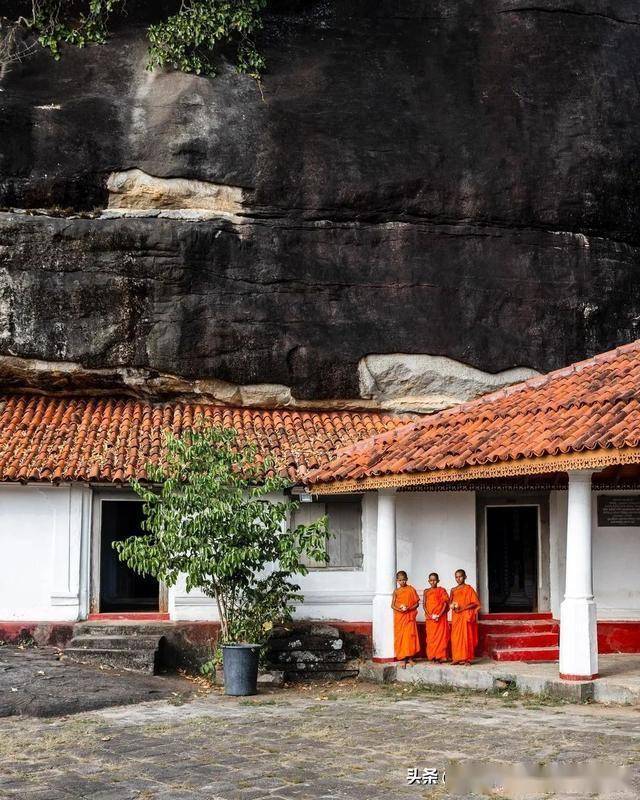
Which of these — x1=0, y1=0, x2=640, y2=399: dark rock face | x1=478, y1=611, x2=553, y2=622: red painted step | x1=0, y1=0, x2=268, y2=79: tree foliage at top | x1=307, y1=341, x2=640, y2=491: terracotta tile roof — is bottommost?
x1=478, y1=611, x2=553, y2=622: red painted step

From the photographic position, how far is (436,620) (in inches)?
564

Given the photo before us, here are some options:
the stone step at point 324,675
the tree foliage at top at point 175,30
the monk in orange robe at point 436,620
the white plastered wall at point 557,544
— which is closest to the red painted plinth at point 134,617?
the stone step at point 324,675

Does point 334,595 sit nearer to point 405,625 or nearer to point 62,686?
point 405,625

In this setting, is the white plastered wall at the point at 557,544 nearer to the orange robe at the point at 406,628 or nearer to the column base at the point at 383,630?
the orange robe at the point at 406,628

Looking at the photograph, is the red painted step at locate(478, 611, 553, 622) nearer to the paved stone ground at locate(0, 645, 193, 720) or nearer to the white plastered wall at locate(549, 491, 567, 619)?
the white plastered wall at locate(549, 491, 567, 619)

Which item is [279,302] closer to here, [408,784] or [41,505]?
[41,505]

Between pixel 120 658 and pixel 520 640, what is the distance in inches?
223

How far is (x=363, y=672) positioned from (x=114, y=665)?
11.3 ft

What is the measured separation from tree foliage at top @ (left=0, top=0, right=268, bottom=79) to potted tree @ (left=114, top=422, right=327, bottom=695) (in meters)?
8.33

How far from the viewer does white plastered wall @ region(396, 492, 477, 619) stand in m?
15.6

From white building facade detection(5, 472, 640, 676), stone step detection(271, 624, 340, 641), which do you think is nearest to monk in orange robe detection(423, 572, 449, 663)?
white building facade detection(5, 472, 640, 676)

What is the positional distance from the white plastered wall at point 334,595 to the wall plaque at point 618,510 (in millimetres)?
3425

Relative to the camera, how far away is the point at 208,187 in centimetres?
1823

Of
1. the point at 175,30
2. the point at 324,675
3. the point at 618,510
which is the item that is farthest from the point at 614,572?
the point at 175,30
